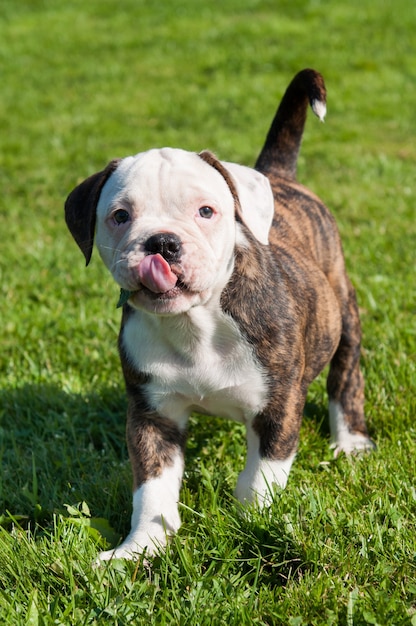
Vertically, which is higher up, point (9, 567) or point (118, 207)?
point (118, 207)

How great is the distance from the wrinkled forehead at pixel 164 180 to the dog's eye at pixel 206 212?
0.03 meters

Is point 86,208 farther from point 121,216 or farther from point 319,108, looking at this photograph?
point 319,108

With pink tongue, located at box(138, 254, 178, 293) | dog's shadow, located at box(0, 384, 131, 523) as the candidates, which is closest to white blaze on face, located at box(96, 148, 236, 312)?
pink tongue, located at box(138, 254, 178, 293)

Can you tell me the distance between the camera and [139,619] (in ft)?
7.88

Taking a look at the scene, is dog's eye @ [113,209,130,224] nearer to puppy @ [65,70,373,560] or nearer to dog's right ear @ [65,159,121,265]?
puppy @ [65,70,373,560]

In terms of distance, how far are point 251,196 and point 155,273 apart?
0.58 m

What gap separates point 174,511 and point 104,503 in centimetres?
36

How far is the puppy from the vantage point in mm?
2691

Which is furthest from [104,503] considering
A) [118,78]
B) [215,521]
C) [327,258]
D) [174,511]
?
[118,78]

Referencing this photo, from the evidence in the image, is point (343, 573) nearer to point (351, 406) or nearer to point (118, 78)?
point (351, 406)

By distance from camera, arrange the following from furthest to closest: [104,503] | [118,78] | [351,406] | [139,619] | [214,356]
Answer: [118,78], [351,406], [104,503], [214,356], [139,619]

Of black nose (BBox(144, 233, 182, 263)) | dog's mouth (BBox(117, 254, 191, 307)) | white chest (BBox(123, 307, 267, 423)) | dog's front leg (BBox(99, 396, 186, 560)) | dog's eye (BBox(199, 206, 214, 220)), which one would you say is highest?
dog's eye (BBox(199, 206, 214, 220))

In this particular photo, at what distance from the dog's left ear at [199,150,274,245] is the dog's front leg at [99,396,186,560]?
0.73 metres

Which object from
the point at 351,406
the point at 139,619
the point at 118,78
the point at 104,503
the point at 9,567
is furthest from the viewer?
the point at 118,78
